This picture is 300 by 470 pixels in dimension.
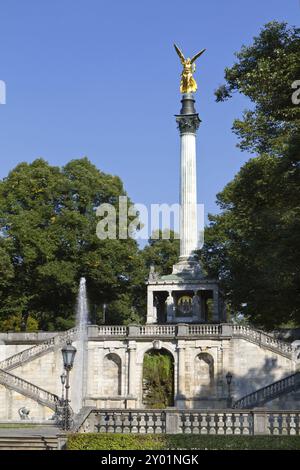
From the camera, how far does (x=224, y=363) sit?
138 feet

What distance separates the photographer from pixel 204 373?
43031 millimetres

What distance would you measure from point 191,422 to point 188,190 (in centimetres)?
3336

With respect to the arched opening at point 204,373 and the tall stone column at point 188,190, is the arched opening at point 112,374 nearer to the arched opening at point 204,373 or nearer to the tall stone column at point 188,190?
the arched opening at point 204,373

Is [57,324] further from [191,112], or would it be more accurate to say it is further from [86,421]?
[86,421]

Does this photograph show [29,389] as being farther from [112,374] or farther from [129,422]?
[129,422]

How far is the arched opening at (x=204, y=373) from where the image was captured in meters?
42.6

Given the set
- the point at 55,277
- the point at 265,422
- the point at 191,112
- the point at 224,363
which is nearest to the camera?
the point at 265,422

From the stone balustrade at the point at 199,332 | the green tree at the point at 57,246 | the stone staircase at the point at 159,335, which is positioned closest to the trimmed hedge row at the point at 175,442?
the stone staircase at the point at 159,335

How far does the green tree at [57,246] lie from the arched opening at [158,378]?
34.0 ft

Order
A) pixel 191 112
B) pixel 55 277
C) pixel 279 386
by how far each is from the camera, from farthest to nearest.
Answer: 1. pixel 191 112
2. pixel 55 277
3. pixel 279 386

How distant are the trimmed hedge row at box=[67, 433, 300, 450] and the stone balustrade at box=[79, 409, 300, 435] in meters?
0.71

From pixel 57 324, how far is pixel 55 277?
659 cm
